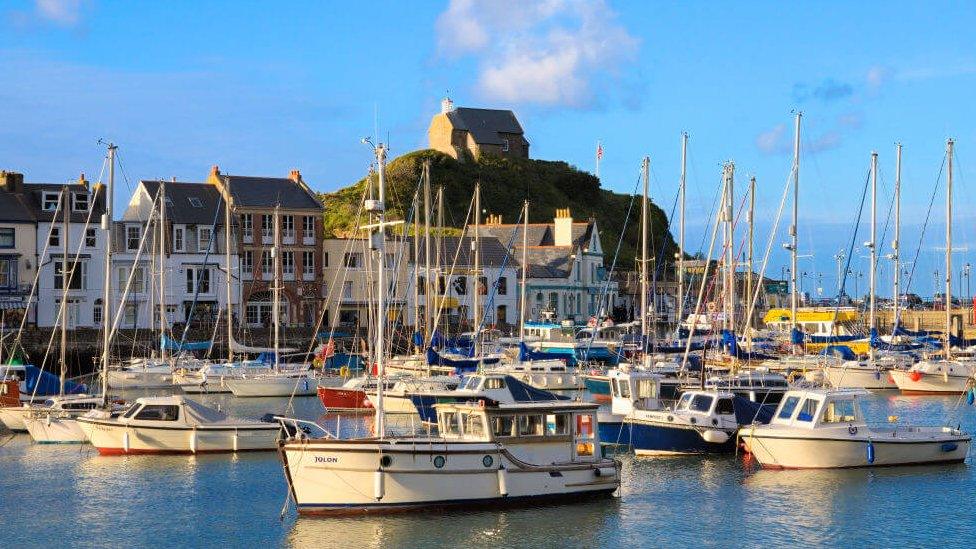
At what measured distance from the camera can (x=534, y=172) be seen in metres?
151

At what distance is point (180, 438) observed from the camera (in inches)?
1569

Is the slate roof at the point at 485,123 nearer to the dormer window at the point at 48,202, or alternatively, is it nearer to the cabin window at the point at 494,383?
the dormer window at the point at 48,202

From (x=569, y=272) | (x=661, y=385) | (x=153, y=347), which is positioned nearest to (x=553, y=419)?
(x=661, y=385)

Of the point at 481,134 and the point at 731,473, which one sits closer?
the point at 731,473

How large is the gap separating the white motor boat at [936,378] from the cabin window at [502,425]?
3784 cm

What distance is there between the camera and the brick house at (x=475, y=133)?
14675 cm

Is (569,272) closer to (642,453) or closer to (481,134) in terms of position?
(481,134)

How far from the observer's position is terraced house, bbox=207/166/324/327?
82.0 meters

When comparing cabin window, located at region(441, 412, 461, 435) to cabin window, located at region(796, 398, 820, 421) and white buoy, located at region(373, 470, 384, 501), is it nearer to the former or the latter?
white buoy, located at region(373, 470, 384, 501)

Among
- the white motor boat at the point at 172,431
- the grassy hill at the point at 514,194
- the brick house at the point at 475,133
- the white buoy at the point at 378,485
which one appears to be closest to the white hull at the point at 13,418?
the white motor boat at the point at 172,431

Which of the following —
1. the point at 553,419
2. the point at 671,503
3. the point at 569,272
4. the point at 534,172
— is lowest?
the point at 671,503

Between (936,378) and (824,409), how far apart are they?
2946 cm

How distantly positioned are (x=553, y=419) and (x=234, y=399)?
33576 millimetres

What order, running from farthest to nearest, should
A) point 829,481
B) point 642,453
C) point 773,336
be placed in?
point 773,336 < point 642,453 < point 829,481
